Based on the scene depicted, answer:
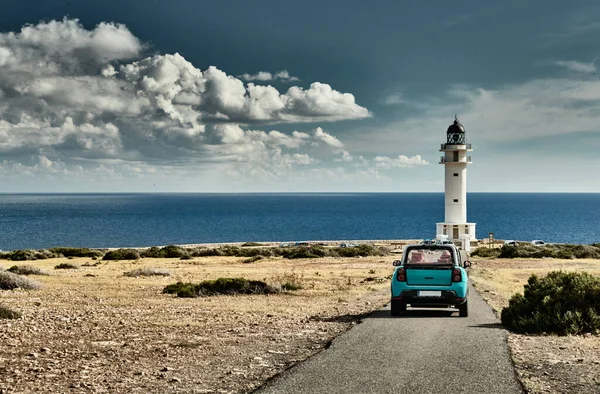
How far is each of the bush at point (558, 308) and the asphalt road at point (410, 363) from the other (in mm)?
681

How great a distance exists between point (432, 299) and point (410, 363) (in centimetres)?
590

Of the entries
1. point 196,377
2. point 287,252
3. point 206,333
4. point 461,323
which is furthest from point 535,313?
point 287,252

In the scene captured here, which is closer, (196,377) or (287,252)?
(196,377)

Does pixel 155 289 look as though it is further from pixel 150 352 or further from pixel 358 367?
pixel 358 367

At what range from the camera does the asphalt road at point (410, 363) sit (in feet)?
30.1

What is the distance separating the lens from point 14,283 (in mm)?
24375

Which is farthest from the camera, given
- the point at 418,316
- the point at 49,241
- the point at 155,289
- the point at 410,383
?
the point at 49,241

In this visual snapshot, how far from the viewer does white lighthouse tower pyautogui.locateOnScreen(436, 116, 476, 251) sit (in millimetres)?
64688

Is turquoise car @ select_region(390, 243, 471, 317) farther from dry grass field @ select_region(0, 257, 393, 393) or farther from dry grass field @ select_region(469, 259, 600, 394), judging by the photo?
dry grass field @ select_region(469, 259, 600, 394)

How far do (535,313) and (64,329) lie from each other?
37.3 feet

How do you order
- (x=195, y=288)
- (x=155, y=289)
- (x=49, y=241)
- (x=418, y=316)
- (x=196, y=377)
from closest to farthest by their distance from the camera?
(x=196, y=377), (x=418, y=316), (x=195, y=288), (x=155, y=289), (x=49, y=241)

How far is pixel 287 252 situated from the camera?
185 ft

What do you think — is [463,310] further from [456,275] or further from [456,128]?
[456,128]

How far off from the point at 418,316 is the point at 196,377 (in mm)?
8270
